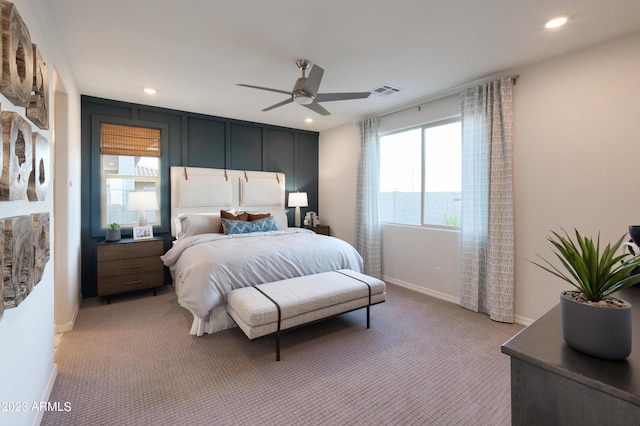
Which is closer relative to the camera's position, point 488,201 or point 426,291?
point 488,201

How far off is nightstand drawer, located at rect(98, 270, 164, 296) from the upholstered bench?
1810mm

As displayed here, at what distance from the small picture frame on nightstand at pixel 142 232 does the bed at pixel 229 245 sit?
0.34 meters

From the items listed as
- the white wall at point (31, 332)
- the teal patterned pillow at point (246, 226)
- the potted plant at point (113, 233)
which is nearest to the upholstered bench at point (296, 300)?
the white wall at point (31, 332)

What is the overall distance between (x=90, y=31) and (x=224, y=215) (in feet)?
7.87

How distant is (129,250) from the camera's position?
12.1ft

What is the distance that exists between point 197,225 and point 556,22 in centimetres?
425

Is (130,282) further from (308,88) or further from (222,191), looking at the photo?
(308,88)

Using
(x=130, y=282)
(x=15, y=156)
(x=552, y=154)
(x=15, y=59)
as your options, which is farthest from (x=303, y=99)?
(x=130, y=282)

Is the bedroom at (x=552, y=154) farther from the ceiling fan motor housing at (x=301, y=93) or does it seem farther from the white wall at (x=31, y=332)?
the ceiling fan motor housing at (x=301, y=93)

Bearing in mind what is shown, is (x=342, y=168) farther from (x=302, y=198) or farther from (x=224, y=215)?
(x=224, y=215)

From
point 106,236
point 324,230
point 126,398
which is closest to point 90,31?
point 106,236

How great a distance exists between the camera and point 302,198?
5.37 metres

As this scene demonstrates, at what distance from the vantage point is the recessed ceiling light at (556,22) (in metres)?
2.19

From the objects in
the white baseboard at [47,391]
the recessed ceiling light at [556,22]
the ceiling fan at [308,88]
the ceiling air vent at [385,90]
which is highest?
the ceiling air vent at [385,90]
